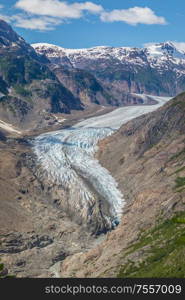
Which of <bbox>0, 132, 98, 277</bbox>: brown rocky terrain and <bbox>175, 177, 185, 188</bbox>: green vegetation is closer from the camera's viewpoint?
<bbox>0, 132, 98, 277</bbox>: brown rocky terrain

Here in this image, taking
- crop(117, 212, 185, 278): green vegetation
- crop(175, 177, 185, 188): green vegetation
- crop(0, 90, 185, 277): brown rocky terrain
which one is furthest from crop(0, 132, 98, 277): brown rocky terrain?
crop(175, 177, 185, 188): green vegetation

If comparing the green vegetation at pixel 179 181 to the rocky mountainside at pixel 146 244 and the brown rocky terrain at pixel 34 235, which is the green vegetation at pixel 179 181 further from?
the brown rocky terrain at pixel 34 235

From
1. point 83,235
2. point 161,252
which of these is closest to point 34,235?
point 83,235

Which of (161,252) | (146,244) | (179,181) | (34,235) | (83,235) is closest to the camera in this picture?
(161,252)

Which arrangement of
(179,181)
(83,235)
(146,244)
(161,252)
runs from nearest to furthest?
(161,252)
(146,244)
(83,235)
(179,181)

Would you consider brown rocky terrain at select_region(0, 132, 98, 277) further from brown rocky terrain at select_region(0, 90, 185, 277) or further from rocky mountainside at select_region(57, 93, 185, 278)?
rocky mountainside at select_region(57, 93, 185, 278)

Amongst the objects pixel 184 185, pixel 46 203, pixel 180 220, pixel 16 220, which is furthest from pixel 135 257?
pixel 46 203

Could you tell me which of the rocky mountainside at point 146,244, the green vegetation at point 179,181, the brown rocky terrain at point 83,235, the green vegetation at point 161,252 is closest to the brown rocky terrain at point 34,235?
the brown rocky terrain at point 83,235

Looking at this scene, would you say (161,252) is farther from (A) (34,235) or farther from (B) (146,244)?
(A) (34,235)
